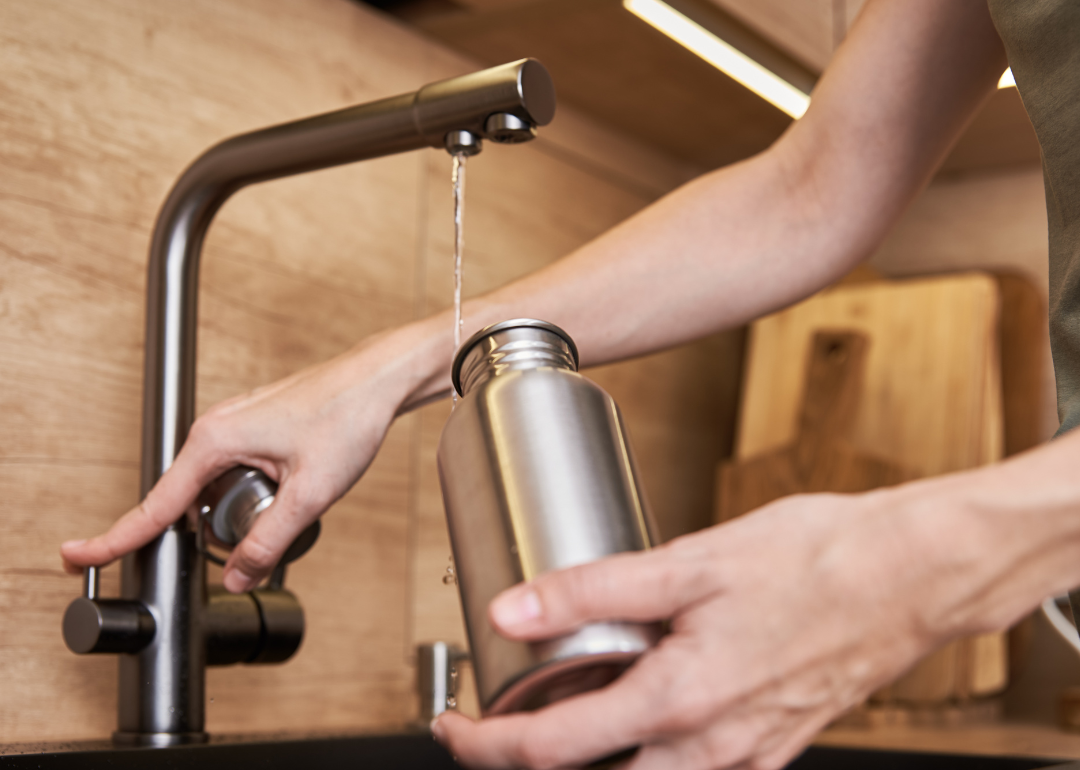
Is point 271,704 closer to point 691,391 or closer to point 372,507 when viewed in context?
point 372,507

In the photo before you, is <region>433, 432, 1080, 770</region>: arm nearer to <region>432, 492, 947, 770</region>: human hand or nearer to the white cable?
<region>432, 492, 947, 770</region>: human hand

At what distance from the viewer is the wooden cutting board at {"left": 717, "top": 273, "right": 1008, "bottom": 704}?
4.60 ft

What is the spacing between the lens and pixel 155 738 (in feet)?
2.09

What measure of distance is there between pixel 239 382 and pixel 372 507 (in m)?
0.20

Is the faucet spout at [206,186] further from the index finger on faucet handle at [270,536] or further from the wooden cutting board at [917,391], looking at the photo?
the wooden cutting board at [917,391]

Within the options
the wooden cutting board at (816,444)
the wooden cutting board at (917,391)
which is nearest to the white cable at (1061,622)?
the wooden cutting board at (917,391)

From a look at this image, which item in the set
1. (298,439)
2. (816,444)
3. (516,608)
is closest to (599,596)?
(516,608)

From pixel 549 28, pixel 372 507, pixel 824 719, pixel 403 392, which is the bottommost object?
pixel 824 719

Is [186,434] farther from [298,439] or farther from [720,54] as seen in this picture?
[720,54]

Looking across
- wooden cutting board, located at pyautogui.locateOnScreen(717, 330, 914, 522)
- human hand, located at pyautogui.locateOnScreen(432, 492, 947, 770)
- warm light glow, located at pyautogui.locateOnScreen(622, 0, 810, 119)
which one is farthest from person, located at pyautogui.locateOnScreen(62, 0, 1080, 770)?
wooden cutting board, located at pyautogui.locateOnScreen(717, 330, 914, 522)

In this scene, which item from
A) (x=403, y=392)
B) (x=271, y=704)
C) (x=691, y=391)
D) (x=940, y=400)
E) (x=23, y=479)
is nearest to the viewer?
(x=403, y=392)

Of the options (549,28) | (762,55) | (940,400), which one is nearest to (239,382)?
(549,28)

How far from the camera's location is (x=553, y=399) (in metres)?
0.37

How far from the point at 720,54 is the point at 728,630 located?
3.15 ft
